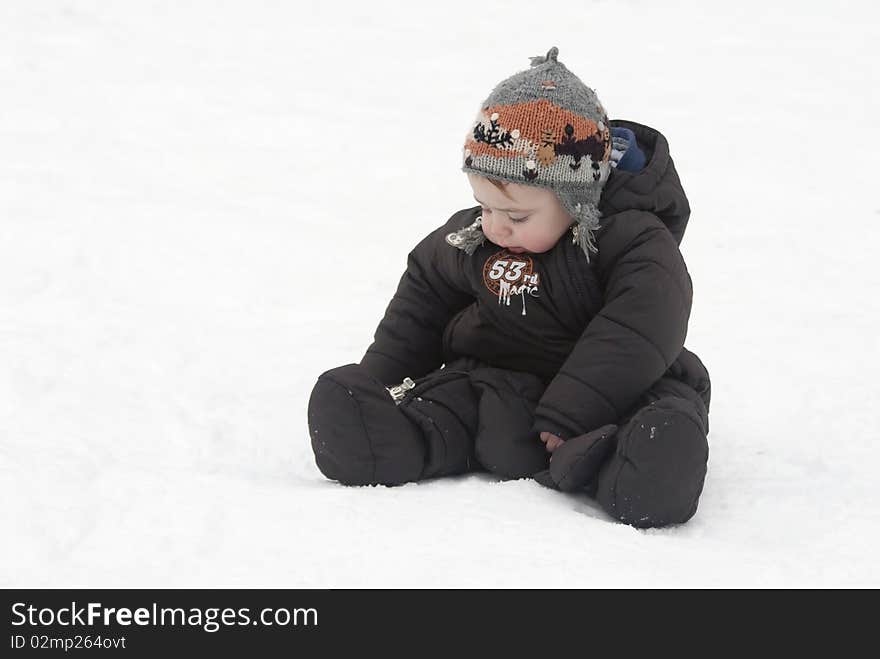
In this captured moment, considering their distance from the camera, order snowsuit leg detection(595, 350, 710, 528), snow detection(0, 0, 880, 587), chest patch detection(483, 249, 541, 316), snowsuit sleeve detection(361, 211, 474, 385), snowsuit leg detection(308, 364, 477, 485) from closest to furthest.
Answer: snow detection(0, 0, 880, 587)
snowsuit leg detection(595, 350, 710, 528)
snowsuit leg detection(308, 364, 477, 485)
chest patch detection(483, 249, 541, 316)
snowsuit sleeve detection(361, 211, 474, 385)

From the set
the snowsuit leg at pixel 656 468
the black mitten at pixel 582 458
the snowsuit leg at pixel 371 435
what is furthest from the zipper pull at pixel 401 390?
the snowsuit leg at pixel 656 468

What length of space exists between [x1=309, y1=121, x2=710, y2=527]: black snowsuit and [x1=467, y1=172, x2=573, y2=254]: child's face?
4cm

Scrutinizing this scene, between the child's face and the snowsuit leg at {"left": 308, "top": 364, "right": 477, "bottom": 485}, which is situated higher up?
the child's face

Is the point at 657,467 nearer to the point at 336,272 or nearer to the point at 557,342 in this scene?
the point at 557,342

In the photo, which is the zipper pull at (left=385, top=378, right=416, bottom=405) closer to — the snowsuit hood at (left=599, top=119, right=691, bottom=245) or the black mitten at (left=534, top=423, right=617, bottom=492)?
the black mitten at (left=534, top=423, right=617, bottom=492)

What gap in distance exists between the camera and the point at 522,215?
2.26m

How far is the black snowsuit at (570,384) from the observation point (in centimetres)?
204

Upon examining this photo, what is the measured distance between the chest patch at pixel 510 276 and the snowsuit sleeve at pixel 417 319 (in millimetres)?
169

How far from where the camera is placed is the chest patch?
7.61ft

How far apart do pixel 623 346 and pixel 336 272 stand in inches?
66.1

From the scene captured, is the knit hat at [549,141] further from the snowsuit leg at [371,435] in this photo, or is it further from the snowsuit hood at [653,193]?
the snowsuit leg at [371,435]

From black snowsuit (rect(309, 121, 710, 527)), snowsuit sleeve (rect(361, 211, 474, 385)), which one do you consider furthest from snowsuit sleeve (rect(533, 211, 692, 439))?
snowsuit sleeve (rect(361, 211, 474, 385))
